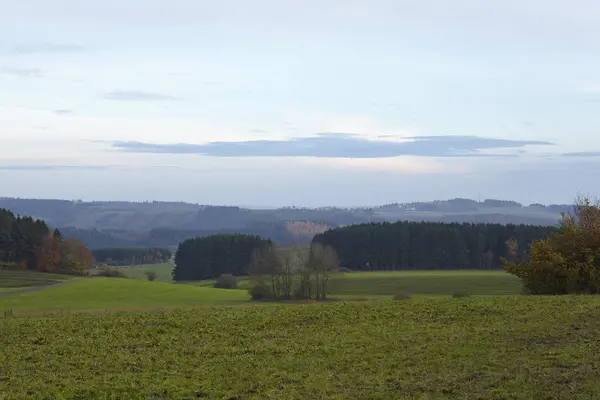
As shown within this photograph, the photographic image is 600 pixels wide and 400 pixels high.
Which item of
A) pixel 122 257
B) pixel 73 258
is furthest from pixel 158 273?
pixel 73 258

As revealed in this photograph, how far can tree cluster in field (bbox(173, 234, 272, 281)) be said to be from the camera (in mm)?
136375

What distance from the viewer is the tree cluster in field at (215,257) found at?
136375mm

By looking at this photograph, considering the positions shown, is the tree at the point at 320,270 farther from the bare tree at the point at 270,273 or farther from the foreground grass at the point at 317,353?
the foreground grass at the point at 317,353

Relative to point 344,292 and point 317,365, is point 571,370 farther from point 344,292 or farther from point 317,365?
point 344,292

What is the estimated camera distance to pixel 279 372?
1644 cm

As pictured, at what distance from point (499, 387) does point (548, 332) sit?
7.08 metres

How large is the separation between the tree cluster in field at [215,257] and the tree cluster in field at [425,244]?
16251mm

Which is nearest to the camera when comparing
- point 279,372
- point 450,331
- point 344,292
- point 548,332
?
point 279,372

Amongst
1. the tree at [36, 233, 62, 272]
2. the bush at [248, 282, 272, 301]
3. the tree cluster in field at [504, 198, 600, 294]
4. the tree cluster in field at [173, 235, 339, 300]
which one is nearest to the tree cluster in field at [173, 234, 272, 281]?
the tree at [36, 233, 62, 272]

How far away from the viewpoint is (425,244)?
135 m

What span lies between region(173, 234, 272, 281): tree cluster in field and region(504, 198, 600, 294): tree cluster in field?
331 ft

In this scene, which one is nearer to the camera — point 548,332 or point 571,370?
point 571,370

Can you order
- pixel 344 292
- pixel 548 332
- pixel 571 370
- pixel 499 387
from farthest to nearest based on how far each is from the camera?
pixel 344 292, pixel 548 332, pixel 571 370, pixel 499 387

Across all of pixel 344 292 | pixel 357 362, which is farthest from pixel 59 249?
pixel 357 362
